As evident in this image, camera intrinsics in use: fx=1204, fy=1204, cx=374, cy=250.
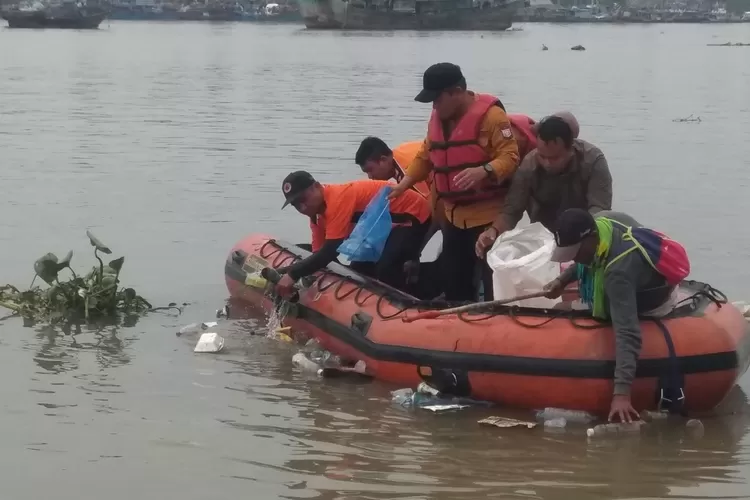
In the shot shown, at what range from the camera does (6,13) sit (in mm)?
87438

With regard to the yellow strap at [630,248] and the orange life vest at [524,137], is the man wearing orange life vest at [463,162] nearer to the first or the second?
the orange life vest at [524,137]

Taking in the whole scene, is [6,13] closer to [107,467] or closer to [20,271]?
[20,271]

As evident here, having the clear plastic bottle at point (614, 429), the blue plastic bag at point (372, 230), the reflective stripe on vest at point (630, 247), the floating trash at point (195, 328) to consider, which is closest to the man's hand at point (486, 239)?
the blue plastic bag at point (372, 230)

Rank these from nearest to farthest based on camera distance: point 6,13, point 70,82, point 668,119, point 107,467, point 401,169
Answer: point 107,467 → point 401,169 → point 668,119 → point 70,82 → point 6,13

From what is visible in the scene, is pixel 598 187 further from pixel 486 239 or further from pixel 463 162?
pixel 463 162

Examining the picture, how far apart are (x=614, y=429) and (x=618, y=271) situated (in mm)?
907

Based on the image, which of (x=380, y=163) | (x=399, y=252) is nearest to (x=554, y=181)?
(x=399, y=252)

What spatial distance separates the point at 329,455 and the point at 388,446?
336mm

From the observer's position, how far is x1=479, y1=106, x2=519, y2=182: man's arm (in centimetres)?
743

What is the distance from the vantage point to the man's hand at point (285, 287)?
827cm

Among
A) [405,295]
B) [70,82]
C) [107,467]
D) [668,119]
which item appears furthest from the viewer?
[70,82]

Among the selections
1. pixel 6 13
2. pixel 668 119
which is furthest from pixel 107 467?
pixel 6 13

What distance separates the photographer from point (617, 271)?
6.36m

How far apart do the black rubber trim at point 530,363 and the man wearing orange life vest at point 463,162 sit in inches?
31.5
